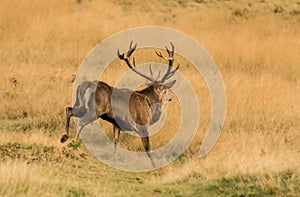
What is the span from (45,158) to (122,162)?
3.93 feet

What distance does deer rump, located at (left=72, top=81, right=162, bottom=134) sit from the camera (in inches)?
348

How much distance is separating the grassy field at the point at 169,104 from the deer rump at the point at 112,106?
2.19 ft

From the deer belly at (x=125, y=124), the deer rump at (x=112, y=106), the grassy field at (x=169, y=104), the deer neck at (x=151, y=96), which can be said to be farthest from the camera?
the deer neck at (x=151, y=96)

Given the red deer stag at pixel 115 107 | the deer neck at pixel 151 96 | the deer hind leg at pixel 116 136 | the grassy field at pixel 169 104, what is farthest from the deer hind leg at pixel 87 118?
the deer neck at pixel 151 96

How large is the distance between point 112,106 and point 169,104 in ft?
10.2

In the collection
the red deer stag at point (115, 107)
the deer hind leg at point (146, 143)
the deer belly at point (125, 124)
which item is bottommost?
the deer hind leg at point (146, 143)

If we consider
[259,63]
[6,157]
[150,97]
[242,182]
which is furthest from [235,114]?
[259,63]

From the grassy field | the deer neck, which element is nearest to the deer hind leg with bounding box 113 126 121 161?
the grassy field

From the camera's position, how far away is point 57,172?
8.27 m

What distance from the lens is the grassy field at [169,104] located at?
7754 mm

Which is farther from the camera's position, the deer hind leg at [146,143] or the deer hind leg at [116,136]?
the deer hind leg at [116,136]

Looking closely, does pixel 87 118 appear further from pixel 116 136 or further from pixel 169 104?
pixel 169 104

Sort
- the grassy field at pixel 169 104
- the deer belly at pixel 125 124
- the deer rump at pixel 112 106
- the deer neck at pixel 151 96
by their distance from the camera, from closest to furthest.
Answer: the grassy field at pixel 169 104, the deer rump at pixel 112 106, the deer belly at pixel 125 124, the deer neck at pixel 151 96

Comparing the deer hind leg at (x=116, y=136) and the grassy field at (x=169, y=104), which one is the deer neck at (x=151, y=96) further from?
the grassy field at (x=169, y=104)
